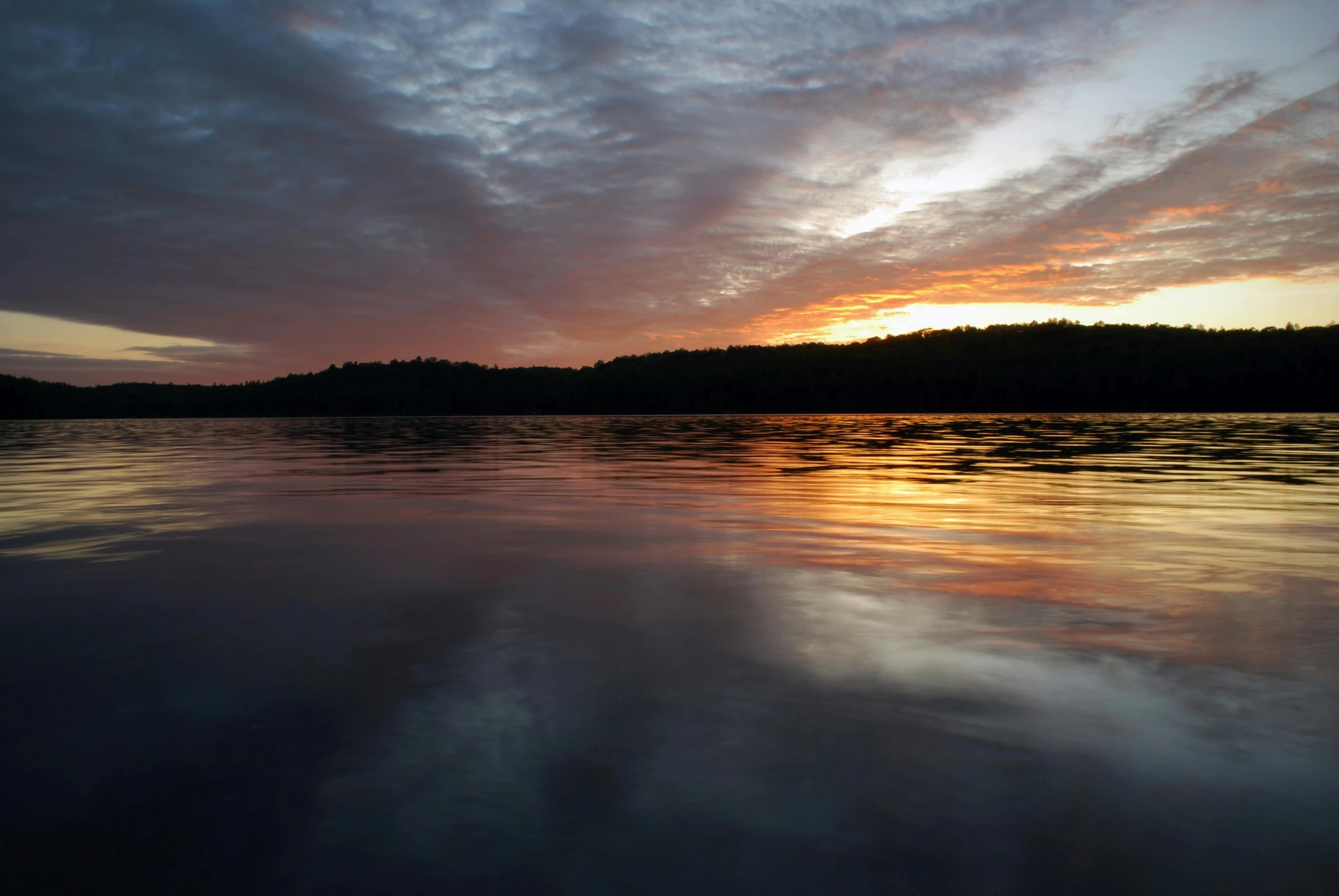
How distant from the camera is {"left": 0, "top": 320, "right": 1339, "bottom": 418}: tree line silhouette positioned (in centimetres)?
12525

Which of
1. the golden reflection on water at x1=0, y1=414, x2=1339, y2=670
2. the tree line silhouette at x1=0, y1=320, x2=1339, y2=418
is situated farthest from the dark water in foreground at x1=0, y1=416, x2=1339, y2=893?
the tree line silhouette at x1=0, y1=320, x2=1339, y2=418

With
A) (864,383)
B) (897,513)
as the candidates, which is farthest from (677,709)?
(864,383)

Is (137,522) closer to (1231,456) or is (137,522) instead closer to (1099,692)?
(1099,692)

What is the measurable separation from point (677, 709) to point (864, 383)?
514ft

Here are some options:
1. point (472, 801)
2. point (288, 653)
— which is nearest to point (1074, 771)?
point (472, 801)

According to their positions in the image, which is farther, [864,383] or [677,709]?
[864,383]

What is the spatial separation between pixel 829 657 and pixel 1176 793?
206cm

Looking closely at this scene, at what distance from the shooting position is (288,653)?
5.04 m

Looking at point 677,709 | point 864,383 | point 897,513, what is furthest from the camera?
point 864,383

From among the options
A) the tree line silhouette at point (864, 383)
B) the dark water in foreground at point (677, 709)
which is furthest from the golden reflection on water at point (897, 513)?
the tree line silhouette at point (864, 383)

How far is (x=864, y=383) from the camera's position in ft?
508

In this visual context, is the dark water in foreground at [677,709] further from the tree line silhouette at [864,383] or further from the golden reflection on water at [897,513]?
the tree line silhouette at [864,383]

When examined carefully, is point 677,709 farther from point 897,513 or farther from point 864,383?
point 864,383

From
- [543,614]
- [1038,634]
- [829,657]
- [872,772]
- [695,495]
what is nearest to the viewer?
[872,772]
